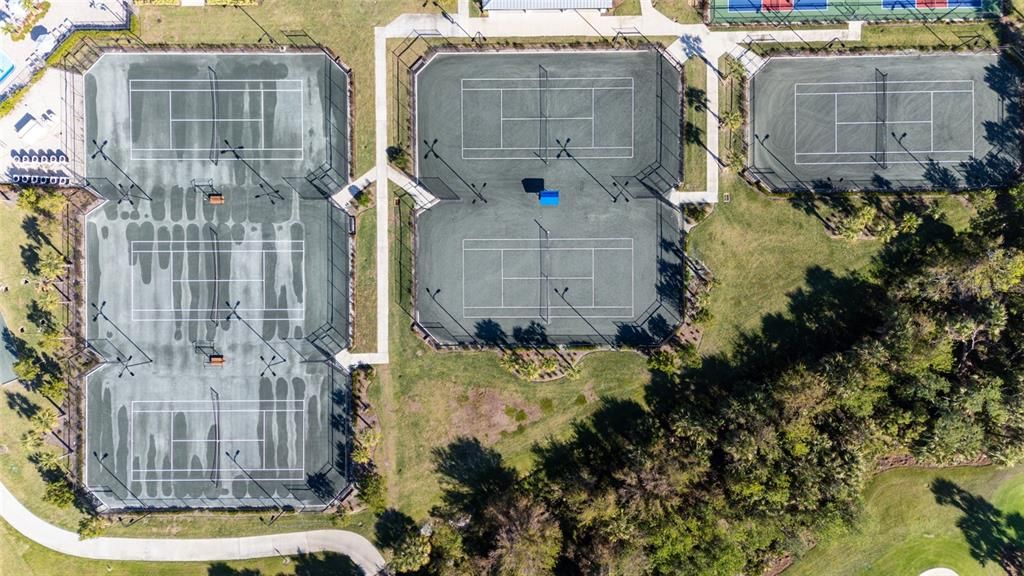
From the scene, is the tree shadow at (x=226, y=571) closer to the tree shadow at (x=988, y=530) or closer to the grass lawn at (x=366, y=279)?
the grass lawn at (x=366, y=279)

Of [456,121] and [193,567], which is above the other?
[456,121]

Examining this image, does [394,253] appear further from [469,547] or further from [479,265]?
[469,547]

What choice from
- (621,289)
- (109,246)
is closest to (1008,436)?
(621,289)

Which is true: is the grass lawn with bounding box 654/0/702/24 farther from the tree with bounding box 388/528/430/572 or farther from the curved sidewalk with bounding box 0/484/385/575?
the curved sidewalk with bounding box 0/484/385/575

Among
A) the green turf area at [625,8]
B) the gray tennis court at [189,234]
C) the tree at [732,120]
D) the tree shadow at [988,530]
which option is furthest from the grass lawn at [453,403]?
the tree shadow at [988,530]

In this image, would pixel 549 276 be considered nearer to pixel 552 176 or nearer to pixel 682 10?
pixel 552 176

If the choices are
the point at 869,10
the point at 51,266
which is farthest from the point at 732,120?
the point at 51,266

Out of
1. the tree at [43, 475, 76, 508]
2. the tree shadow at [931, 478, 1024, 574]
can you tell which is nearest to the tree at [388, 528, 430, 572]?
the tree at [43, 475, 76, 508]
